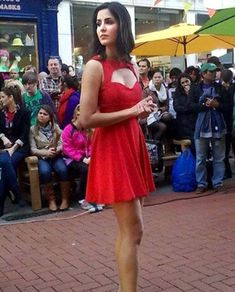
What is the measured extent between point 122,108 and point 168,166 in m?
5.02

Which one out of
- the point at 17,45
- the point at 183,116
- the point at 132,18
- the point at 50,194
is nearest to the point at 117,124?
the point at 50,194

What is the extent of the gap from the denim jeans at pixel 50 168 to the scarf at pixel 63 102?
36.0 inches

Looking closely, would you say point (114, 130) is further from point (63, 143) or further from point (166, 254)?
point (63, 143)

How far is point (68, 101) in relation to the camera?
7.34 m

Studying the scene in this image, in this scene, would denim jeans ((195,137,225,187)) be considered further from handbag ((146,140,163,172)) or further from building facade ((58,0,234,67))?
building facade ((58,0,234,67))

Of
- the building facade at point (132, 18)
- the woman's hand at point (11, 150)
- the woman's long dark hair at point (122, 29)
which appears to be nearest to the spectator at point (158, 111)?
the woman's hand at point (11, 150)

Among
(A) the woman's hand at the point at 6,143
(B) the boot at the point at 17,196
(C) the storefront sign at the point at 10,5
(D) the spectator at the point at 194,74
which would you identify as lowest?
(B) the boot at the point at 17,196

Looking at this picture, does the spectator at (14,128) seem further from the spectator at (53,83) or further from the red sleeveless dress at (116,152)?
the red sleeveless dress at (116,152)

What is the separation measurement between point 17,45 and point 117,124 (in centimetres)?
1004

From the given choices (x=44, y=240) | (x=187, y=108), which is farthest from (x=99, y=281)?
(x=187, y=108)

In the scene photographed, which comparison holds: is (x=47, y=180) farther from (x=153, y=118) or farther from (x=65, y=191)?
(x=153, y=118)

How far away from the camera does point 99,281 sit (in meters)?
3.91

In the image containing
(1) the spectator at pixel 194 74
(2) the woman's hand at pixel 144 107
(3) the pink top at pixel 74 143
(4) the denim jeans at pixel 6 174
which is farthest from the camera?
(1) the spectator at pixel 194 74

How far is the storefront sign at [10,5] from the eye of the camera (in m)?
12.0
